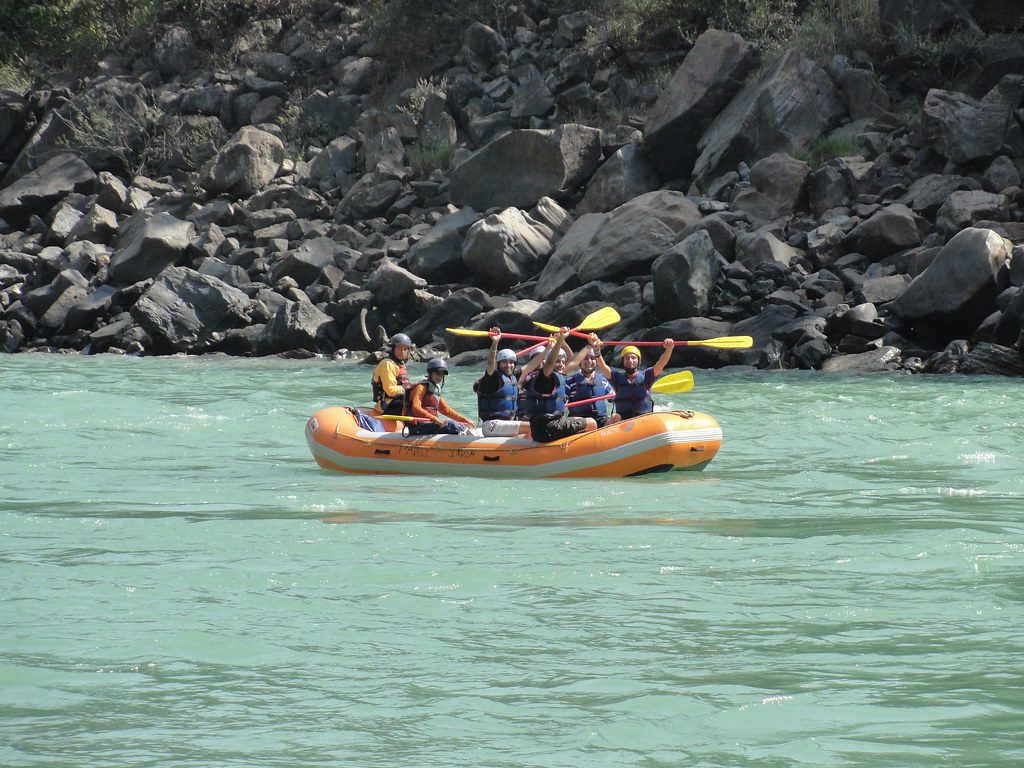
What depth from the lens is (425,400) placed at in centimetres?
1028

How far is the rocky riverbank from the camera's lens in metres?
16.9

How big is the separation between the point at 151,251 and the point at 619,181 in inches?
324

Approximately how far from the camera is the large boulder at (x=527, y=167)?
21844 mm

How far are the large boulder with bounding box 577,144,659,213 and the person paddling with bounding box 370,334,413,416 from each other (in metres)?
11.6

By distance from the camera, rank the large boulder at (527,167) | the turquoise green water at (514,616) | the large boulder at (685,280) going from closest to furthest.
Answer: the turquoise green water at (514,616), the large boulder at (685,280), the large boulder at (527,167)

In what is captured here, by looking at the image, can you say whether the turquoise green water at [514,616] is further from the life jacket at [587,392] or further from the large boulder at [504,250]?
the large boulder at [504,250]

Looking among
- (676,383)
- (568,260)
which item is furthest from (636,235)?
(676,383)

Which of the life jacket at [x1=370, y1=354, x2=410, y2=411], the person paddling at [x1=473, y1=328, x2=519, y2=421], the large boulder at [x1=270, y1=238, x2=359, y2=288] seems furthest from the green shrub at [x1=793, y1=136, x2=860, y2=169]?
the life jacket at [x1=370, y1=354, x2=410, y2=411]

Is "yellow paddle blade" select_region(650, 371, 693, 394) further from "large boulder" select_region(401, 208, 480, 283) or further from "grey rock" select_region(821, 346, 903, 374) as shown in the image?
"large boulder" select_region(401, 208, 480, 283)

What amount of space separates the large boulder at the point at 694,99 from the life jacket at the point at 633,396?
12.1m

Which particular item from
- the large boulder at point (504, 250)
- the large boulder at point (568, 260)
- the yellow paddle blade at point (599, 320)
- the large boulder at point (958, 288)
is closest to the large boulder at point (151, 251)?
the large boulder at point (504, 250)

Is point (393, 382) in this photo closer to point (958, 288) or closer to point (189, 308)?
point (958, 288)

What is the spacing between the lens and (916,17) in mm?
21750

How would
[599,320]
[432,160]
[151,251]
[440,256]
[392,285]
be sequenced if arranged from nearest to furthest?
[599,320]
[392,285]
[440,256]
[151,251]
[432,160]
